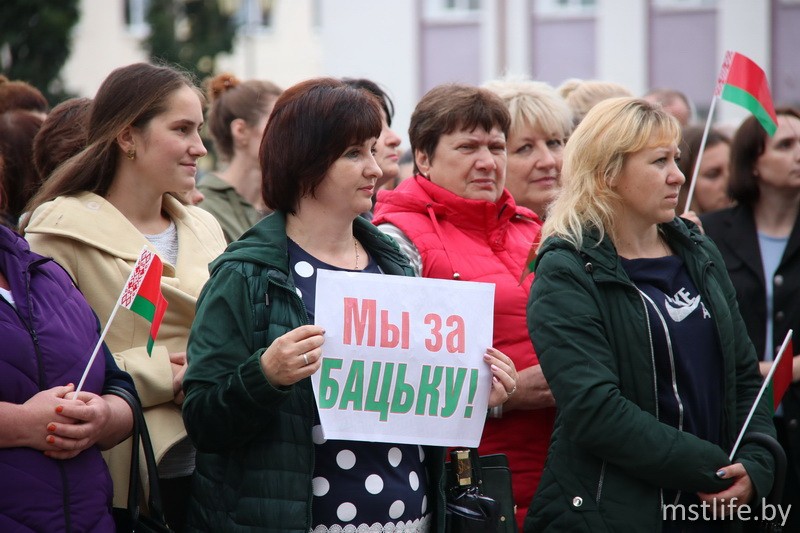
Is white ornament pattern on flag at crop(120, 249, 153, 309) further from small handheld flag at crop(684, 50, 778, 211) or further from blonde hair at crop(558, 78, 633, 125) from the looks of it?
blonde hair at crop(558, 78, 633, 125)

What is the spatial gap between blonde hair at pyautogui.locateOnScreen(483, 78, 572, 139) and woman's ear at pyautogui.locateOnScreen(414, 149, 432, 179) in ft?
2.19

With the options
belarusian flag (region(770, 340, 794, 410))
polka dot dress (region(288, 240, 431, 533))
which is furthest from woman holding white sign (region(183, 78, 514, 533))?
belarusian flag (region(770, 340, 794, 410))

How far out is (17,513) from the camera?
291 cm

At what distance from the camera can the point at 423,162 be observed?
4.47m

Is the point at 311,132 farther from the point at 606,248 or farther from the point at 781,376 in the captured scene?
the point at 781,376

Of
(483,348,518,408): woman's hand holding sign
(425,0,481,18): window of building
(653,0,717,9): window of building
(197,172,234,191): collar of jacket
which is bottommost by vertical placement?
(483,348,518,408): woman's hand holding sign

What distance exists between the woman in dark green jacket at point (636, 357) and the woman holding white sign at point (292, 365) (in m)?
0.35

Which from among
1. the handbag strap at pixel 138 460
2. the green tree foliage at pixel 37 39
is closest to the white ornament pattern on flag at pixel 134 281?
the handbag strap at pixel 138 460

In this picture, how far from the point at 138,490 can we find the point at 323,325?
0.84 m

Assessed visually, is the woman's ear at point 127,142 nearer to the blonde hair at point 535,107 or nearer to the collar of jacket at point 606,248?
the collar of jacket at point 606,248

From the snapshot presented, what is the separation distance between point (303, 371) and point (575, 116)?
10.4 feet

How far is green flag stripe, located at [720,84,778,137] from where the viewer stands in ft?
15.8

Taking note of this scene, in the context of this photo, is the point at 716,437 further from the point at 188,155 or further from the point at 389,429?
the point at 188,155

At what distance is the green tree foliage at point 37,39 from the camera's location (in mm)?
23656
